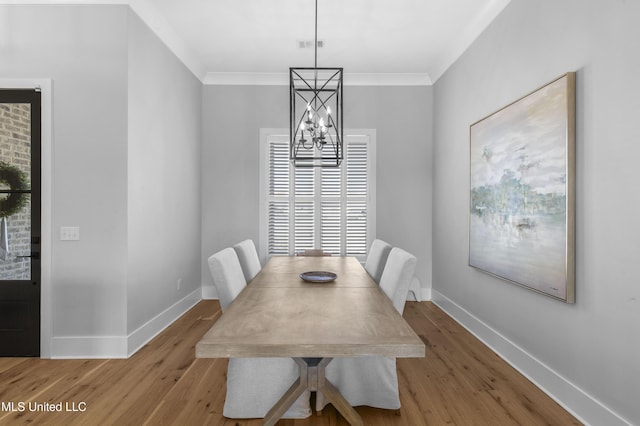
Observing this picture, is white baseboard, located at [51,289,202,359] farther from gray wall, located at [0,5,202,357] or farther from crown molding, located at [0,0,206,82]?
crown molding, located at [0,0,206,82]

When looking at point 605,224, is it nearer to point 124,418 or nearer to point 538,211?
point 538,211

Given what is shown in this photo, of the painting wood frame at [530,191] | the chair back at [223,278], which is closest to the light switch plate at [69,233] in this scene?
the chair back at [223,278]

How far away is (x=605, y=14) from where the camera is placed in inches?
74.5

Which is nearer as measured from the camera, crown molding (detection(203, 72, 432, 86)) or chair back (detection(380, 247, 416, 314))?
chair back (detection(380, 247, 416, 314))

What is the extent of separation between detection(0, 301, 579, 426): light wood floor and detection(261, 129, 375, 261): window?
1.93m

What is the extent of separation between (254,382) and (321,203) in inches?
119

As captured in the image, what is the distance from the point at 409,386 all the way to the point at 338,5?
3.09 metres

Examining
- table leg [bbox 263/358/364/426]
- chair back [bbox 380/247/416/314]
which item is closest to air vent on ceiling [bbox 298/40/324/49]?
chair back [bbox 380/247/416/314]

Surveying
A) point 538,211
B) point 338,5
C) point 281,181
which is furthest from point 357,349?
point 281,181

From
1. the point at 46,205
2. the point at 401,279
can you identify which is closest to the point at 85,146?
the point at 46,205

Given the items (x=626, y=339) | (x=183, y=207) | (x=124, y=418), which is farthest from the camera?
(x=183, y=207)

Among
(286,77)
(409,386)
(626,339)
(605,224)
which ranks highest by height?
(286,77)

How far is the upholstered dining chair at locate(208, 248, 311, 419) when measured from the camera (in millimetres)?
1999

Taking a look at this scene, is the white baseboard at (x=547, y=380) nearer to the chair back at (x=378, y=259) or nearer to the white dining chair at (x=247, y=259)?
the chair back at (x=378, y=259)
